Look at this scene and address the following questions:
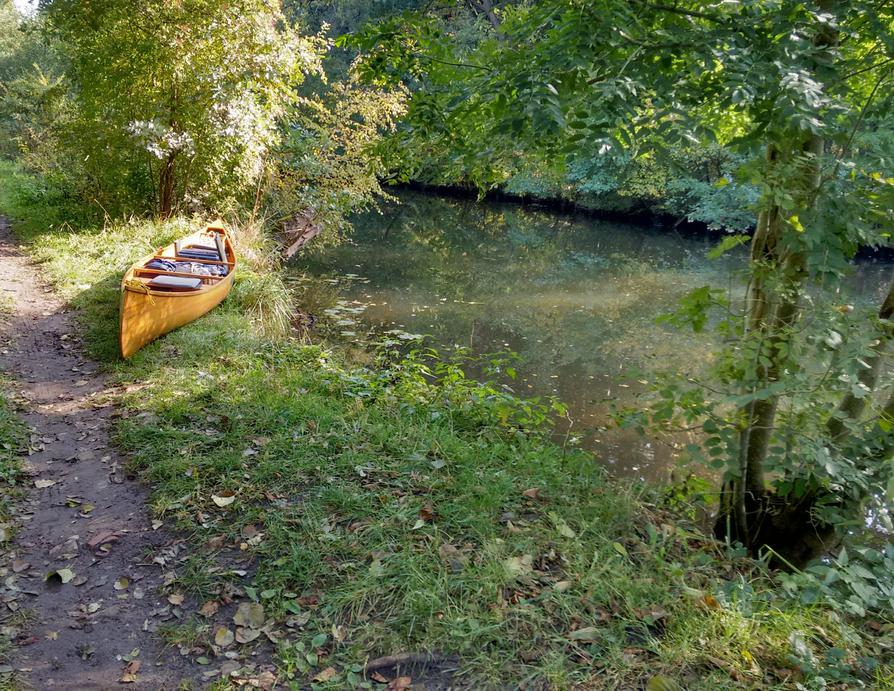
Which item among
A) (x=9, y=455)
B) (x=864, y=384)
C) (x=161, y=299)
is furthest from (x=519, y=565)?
(x=161, y=299)

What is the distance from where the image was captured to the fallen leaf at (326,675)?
8.78 feet

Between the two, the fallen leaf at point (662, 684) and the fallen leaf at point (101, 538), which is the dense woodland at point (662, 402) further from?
the fallen leaf at point (101, 538)

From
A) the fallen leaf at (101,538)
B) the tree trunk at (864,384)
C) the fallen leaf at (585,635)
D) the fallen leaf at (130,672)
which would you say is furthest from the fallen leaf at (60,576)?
the tree trunk at (864,384)

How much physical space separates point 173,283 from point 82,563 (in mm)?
4215

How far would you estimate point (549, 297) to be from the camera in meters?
12.7

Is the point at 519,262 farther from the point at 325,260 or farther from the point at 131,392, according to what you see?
the point at 131,392

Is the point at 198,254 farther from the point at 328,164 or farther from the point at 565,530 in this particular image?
the point at 565,530

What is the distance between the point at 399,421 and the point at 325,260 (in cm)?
1037

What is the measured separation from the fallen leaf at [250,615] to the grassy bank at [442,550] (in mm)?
50

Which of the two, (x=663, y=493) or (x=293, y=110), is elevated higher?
(x=293, y=110)

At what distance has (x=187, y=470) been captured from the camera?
415 cm

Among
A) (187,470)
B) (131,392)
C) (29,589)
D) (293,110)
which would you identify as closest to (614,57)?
(187,470)

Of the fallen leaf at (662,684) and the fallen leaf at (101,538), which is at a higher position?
the fallen leaf at (662,684)

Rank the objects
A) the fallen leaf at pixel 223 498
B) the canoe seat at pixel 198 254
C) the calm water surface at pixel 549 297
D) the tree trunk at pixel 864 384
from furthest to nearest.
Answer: the canoe seat at pixel 198 254 < the calm water surface at pixel 549 297 < the fallen leaf at pixel 223 498 < the tree trunk at pixel 864 384
